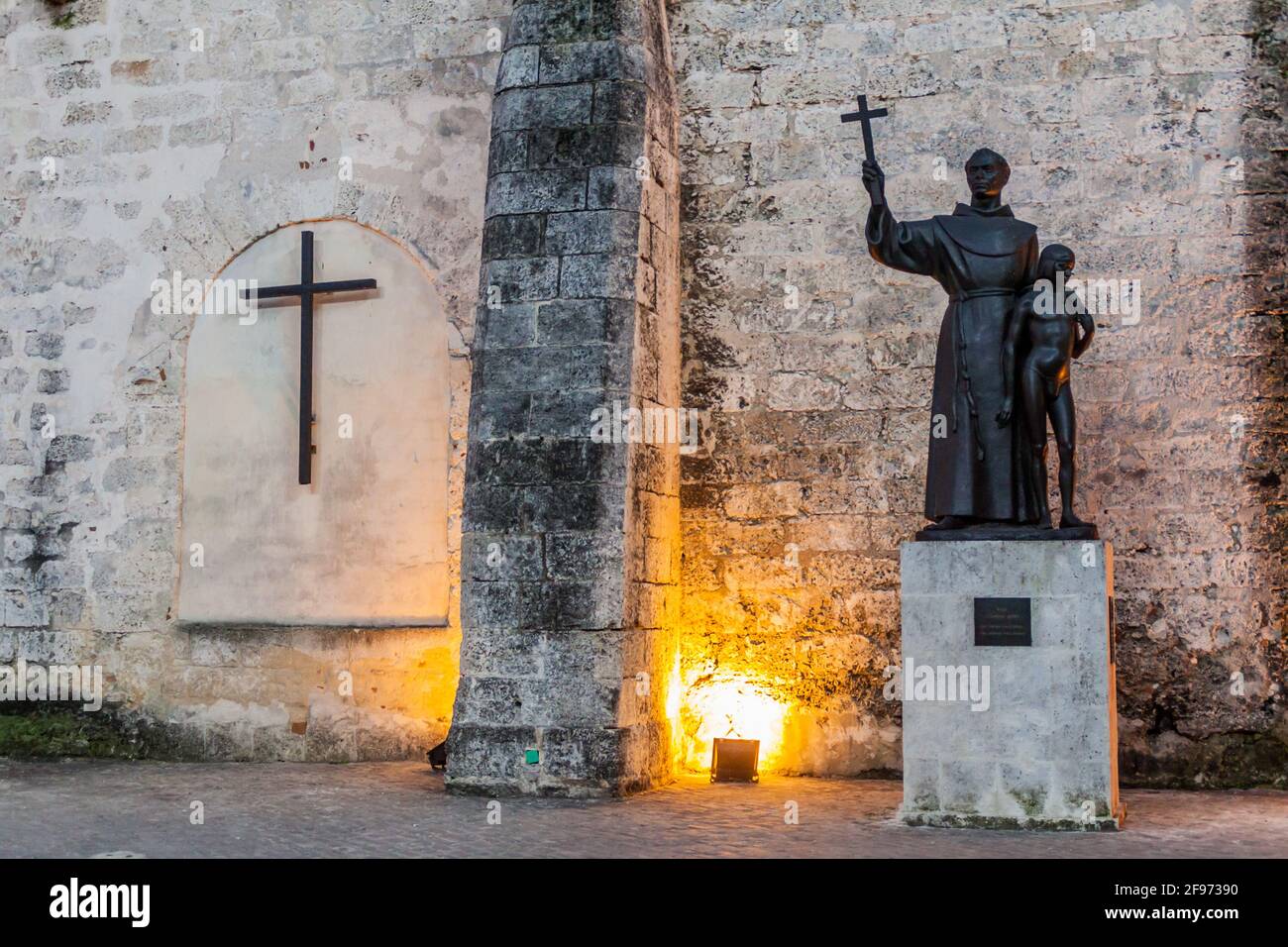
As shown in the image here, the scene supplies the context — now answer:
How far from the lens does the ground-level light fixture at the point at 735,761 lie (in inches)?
286

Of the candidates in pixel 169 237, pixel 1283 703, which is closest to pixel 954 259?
pixel 1283 703

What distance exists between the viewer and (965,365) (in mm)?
6074

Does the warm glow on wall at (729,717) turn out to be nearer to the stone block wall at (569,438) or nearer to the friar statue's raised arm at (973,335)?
the stone block wall at (569,438)

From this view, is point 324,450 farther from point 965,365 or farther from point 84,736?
point 965,365

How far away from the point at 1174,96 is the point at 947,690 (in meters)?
3.25

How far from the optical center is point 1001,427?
5.99m

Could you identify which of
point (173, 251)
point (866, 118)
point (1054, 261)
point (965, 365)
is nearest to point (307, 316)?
point (173, 251)

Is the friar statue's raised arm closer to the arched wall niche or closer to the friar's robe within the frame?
the friar's robe

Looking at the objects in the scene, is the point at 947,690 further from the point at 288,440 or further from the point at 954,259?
the point at 288,440

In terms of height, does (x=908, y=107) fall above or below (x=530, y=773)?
above

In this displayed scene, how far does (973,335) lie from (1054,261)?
42 cm

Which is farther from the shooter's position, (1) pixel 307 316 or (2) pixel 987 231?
(1) pixel 307 316

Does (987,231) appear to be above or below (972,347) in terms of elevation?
above

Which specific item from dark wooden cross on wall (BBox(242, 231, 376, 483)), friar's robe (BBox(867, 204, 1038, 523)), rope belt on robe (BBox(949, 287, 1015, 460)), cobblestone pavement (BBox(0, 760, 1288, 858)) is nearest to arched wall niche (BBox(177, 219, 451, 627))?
dark wooden cross on wall (BBox(242, 231, 376, 483))
